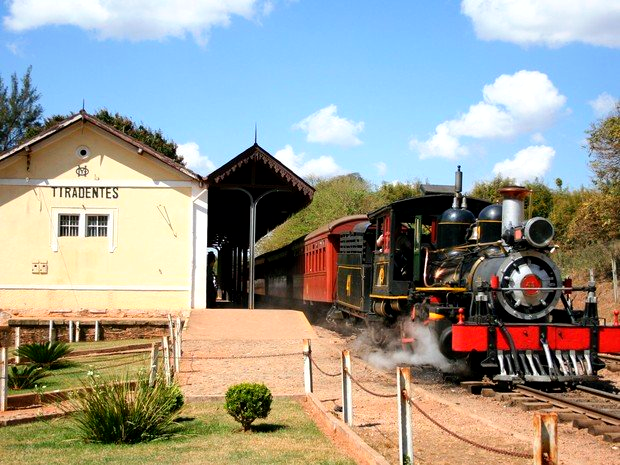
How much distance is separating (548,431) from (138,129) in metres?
50.9

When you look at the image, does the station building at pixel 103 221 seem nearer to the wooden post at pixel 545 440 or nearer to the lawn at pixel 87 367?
the lawn at pixel 87 367

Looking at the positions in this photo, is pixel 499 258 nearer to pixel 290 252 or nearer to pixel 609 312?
pixel 609 312

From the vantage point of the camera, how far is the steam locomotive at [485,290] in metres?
11.9

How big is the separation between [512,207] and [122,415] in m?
6.96

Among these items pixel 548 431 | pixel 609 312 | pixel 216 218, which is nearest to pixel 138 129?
pixel 216 218

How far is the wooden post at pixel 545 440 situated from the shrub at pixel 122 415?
201 inches

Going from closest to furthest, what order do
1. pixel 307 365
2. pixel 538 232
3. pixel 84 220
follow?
pixel 307 365, pixel 538 232, pixel 84 220

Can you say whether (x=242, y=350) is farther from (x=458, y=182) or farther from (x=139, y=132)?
(x=139, y=132)

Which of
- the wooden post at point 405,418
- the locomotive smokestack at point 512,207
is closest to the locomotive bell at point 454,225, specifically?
the locomotive smokestack at point 512,207

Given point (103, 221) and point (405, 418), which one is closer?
point (405, 418)

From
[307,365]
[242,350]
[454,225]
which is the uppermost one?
[454,225]

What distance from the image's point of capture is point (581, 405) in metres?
10.0

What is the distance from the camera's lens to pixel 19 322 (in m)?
22.2

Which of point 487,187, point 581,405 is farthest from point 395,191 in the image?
point 581,405
